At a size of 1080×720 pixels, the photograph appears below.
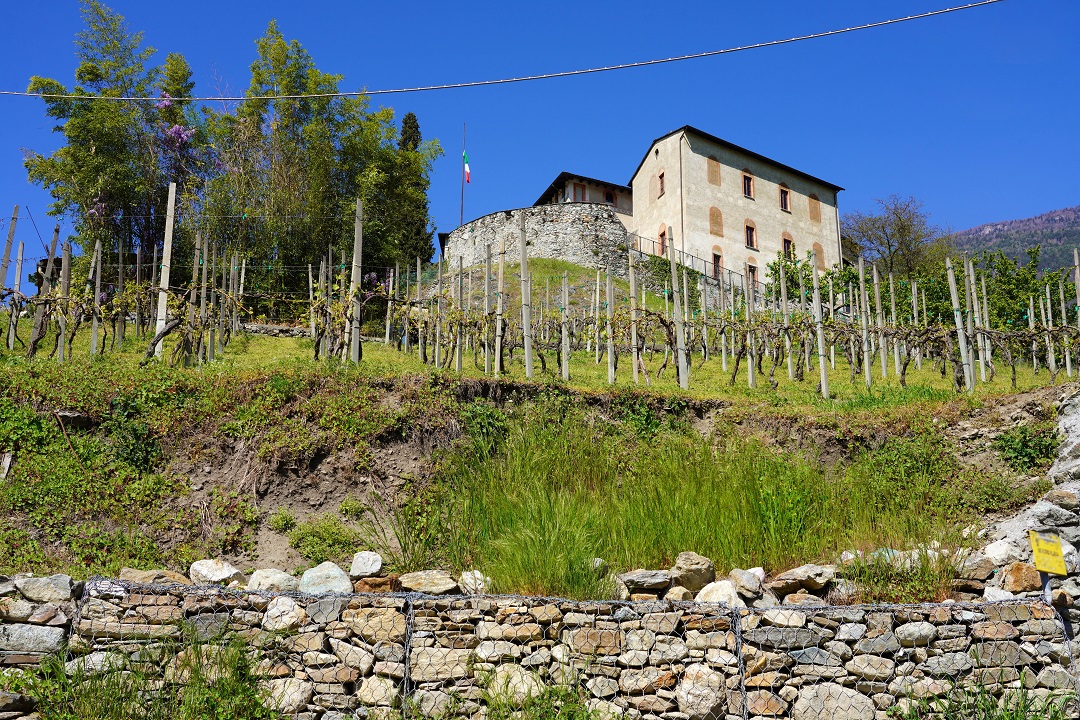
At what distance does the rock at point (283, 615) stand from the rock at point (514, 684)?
5.01 feet

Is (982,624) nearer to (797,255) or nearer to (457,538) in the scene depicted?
(457,538)

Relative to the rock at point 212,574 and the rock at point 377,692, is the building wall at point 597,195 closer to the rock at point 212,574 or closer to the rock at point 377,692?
the rock at point 212,574

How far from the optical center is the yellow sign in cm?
571

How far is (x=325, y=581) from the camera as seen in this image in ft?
21.5

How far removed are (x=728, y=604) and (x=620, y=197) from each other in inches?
1585

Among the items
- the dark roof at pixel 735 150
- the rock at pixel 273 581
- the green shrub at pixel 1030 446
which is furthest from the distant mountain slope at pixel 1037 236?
A: the rock at pixel 273 581

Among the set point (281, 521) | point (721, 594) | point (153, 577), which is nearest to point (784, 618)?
point (721, 594)

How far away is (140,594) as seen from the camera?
6082 mm

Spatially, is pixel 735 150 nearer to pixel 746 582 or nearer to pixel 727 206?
pixel 727 206

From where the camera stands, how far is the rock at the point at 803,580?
6.68 metres

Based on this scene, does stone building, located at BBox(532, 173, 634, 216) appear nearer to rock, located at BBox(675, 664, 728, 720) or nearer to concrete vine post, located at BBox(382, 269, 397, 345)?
concrete vine post, located at BBox(382, 269, 397, 345)

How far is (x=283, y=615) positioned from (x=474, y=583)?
5.02 ft

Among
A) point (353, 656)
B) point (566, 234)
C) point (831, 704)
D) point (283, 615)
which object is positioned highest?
point (566, 234)

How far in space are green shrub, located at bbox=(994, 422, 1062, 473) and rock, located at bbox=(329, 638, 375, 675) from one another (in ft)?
25.5
